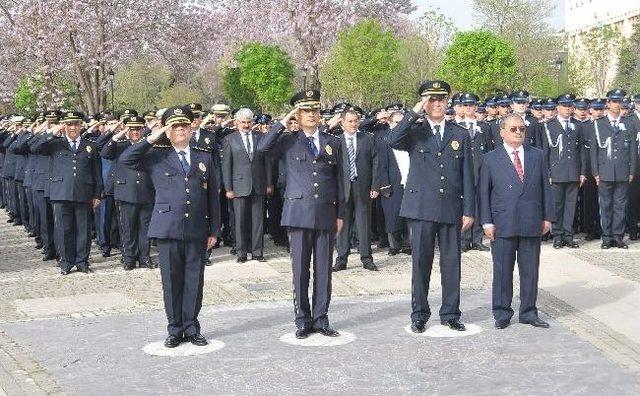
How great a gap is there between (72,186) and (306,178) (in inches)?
198

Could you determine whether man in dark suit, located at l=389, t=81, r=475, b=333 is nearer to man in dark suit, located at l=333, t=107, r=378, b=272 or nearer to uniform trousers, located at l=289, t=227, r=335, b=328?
uniform trousers, located at l=289, t=227, r=335, b=328

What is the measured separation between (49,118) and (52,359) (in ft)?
19.4

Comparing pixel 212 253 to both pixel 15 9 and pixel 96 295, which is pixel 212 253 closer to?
pixel 96 295

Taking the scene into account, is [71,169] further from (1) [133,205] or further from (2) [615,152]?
(2) [615,152]

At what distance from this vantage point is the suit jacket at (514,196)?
28.9ft

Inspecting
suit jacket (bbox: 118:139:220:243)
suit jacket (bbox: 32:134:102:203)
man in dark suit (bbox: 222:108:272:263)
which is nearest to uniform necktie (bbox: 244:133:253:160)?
man in dark suit (bbox: 222:108:272:263)

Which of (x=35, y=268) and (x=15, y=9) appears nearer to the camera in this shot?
(x=35, y=268)

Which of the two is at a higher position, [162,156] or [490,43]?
[490,43]

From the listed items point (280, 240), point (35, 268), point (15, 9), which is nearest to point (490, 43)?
point (15, 9)

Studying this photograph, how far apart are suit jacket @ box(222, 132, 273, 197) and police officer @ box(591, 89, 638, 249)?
5022 mm

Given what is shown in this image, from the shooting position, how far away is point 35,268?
44.2ft

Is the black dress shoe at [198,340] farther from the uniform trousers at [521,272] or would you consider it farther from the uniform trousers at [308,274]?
the uniform trousers at [521,272]

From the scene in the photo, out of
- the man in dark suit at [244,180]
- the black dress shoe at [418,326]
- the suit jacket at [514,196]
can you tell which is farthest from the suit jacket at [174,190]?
the man in dark suit at [244,180]

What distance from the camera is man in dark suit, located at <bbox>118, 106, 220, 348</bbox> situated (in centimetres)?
823
